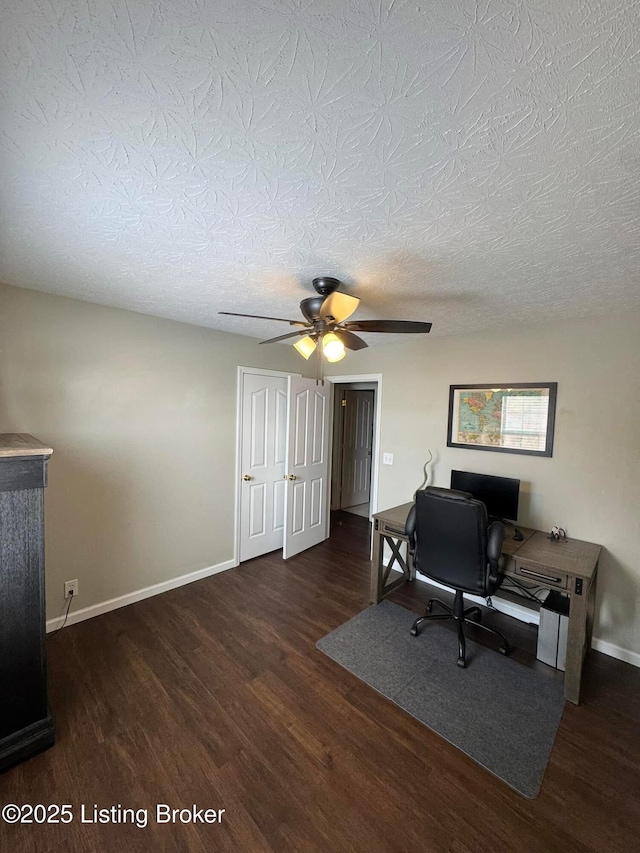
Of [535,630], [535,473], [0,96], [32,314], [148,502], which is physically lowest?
[535,630]

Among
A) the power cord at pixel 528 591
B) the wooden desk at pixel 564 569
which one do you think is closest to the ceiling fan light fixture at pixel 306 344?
the wooden desk at pixel 564 569

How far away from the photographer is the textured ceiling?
69 cm

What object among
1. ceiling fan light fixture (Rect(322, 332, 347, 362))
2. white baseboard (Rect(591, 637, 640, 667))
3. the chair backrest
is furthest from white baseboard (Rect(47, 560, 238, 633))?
white baseboard (Rect(591, 637, 640, 667))

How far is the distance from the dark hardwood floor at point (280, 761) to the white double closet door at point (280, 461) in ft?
4.46

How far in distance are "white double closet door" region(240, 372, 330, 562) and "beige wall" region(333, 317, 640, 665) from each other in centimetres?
150

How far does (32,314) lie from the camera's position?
2314 mm

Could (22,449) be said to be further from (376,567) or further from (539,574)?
(539,574)

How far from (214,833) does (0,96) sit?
252 cm

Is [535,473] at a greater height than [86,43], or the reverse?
[86,43]

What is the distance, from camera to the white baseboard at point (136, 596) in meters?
2.56

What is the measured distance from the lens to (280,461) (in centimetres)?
395

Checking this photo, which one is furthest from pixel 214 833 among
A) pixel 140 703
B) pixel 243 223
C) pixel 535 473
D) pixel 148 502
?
pixel 535 473

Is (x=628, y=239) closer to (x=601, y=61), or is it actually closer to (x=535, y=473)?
(x=601, y=61)

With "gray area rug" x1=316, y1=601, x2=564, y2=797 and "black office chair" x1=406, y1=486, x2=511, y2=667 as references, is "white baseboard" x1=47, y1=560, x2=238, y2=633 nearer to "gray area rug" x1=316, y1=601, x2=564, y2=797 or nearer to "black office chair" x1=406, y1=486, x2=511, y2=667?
"gray area rug" x1=316, y1=601, x2=564, y2=797
